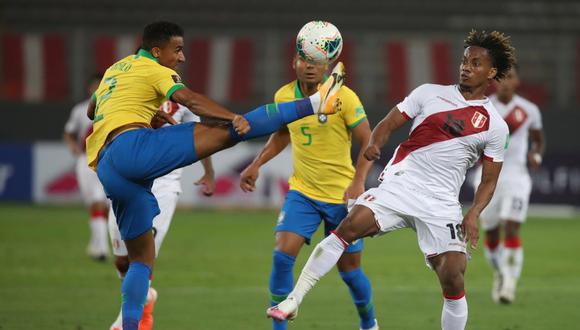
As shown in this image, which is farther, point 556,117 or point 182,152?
point 556,117

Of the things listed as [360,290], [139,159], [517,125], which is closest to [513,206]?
[517,125]

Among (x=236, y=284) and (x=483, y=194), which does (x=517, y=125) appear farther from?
(x=483, y=194)

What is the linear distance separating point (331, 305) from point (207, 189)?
2.51 m

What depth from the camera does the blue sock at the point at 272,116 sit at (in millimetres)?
7012

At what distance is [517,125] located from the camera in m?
12.5

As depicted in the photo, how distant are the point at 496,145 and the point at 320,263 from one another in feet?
5.16

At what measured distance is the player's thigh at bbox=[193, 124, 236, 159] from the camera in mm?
7027

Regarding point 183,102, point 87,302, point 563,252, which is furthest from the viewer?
point 563,252

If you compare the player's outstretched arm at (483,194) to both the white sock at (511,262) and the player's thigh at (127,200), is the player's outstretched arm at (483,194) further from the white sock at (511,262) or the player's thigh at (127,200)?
the white sock at (511,262)

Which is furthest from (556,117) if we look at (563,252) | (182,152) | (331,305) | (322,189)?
(182,152)

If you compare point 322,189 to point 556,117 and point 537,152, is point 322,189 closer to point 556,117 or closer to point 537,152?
point 537,152

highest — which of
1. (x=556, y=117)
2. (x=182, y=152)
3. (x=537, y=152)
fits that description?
(x=182, y=152)

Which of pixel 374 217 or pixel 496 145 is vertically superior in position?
pixel 496 145

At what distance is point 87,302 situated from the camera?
10773mm
